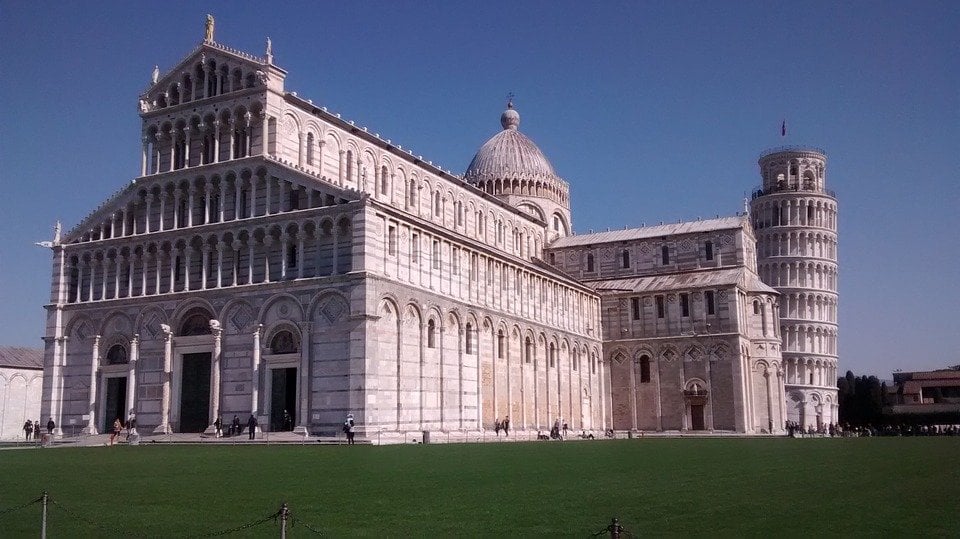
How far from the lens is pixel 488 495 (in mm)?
15891

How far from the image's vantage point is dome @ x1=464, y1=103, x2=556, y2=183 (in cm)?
7669

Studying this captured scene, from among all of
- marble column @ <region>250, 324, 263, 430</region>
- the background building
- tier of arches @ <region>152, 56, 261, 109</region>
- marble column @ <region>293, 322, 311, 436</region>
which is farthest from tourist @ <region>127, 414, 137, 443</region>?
the background building

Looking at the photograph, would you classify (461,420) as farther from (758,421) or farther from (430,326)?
(758,421)

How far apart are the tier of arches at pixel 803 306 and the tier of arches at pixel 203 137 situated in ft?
209

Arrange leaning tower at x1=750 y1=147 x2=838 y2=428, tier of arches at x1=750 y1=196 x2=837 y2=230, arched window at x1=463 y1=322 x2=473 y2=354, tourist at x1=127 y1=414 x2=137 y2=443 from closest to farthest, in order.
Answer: tourist at x1=127 y1=414 x2=137 y2=443, arched window at x1=463 y1=322 x2=473 y2=354, leaning tower at x1=750 y1=147 x2=838 y2=428, tier of arches at x1=750 y1=196 x2=837 y2=230

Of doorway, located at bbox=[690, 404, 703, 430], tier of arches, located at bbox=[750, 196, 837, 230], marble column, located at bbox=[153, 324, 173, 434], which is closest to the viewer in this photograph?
marble column, located at bbox=[153, 324, 173, 434]

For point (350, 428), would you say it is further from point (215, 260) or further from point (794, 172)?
point (794, 172)

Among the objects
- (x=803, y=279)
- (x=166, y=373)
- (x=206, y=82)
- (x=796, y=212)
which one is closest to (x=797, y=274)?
(x=803, y=279)

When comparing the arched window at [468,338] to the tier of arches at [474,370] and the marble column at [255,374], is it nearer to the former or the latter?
the tier of arches at [474,370]

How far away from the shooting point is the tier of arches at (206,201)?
43250mm

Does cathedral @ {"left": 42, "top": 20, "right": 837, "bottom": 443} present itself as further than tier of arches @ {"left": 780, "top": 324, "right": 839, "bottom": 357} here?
No

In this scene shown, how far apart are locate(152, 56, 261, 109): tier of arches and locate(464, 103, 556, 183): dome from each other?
108 ft

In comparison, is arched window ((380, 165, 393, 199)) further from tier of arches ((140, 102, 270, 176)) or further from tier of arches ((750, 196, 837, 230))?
tier of arches ((750, 196, 837, 230))

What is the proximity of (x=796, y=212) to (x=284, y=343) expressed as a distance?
220ft
